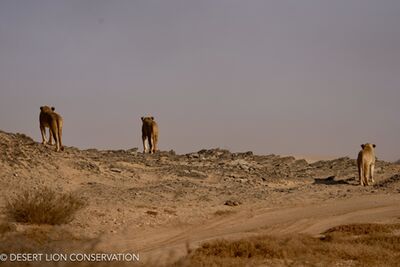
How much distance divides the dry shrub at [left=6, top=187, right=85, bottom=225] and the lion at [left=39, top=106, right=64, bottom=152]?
301 inches

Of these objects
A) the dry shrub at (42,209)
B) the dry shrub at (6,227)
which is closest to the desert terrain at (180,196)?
the dry shrub at (6,227)

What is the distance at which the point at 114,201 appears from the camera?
701 inches

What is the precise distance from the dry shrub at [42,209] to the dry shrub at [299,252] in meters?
4.09

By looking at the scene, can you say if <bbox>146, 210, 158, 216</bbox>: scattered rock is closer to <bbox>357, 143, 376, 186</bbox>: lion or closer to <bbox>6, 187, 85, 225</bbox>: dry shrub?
<bbox>6, 187, 85, 225</bbox>: dry shrub

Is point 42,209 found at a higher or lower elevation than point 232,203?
higher

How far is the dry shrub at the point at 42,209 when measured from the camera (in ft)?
46.8

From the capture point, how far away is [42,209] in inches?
564

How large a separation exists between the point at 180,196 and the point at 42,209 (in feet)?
20.7

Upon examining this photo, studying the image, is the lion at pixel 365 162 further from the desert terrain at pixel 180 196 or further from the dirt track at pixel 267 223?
the dirt track at pixel 267 223

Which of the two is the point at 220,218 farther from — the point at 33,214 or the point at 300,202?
the point at 33,214

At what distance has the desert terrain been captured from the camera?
14.7m

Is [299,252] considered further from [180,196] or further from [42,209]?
[180,196]

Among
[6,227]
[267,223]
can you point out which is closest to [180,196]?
[267,223]

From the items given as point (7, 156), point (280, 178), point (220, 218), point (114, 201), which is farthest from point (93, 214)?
point (280, 178)
